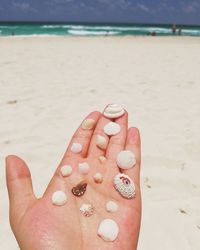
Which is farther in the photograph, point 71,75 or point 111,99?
point 71,75

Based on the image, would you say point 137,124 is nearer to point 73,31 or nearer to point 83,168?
point 83,168

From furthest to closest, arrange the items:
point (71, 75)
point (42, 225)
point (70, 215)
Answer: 1. point (71, 75)
2. point (70, 215)
3. point (42, 225)

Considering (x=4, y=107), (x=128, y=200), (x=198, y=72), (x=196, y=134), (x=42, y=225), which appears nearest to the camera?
(x=42, y=225)

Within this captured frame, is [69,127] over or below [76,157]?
below

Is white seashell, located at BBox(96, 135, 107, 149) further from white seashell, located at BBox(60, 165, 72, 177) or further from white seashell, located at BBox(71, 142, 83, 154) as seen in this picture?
white seashell, located at BBox(60, 165, 72, 177)

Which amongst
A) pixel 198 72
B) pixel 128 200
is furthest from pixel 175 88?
pixel 128 200

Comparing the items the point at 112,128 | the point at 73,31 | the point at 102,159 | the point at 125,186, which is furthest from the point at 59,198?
the point at 73,31

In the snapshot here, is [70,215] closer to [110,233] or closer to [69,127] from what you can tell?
[110,233]
